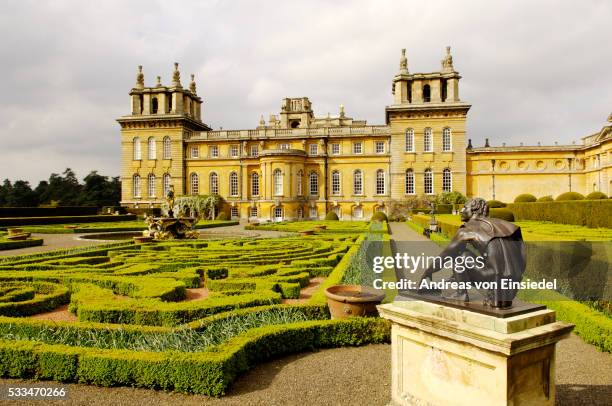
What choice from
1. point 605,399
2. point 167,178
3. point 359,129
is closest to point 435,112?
point 359,129

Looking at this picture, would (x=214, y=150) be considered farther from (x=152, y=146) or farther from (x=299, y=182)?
(x=299, y=182)

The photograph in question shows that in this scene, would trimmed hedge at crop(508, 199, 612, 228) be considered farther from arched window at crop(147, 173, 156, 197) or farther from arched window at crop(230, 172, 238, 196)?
arched window at crop(147, 173, 156, 197)

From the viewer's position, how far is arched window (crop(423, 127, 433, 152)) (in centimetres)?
3816

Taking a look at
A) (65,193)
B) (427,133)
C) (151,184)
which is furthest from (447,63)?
(65,193)

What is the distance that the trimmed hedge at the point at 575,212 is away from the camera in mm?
13381

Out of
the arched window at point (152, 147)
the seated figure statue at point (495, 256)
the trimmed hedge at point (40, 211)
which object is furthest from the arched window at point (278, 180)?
the seated figure statue at point (495, 256)

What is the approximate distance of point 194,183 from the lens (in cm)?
4359

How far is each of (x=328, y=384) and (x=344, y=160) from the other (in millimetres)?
37060

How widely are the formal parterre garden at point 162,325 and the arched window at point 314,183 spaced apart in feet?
103

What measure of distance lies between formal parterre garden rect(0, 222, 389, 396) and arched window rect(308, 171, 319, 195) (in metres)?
31.4

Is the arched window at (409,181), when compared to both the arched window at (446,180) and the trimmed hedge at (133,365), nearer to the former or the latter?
the arched window at (446,180)

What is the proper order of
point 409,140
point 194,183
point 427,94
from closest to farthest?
1. point 409,140
2. point 427,94
3. point 194,183

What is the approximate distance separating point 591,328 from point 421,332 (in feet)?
12.2

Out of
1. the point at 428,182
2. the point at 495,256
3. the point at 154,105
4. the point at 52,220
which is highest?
the point at 154,105
